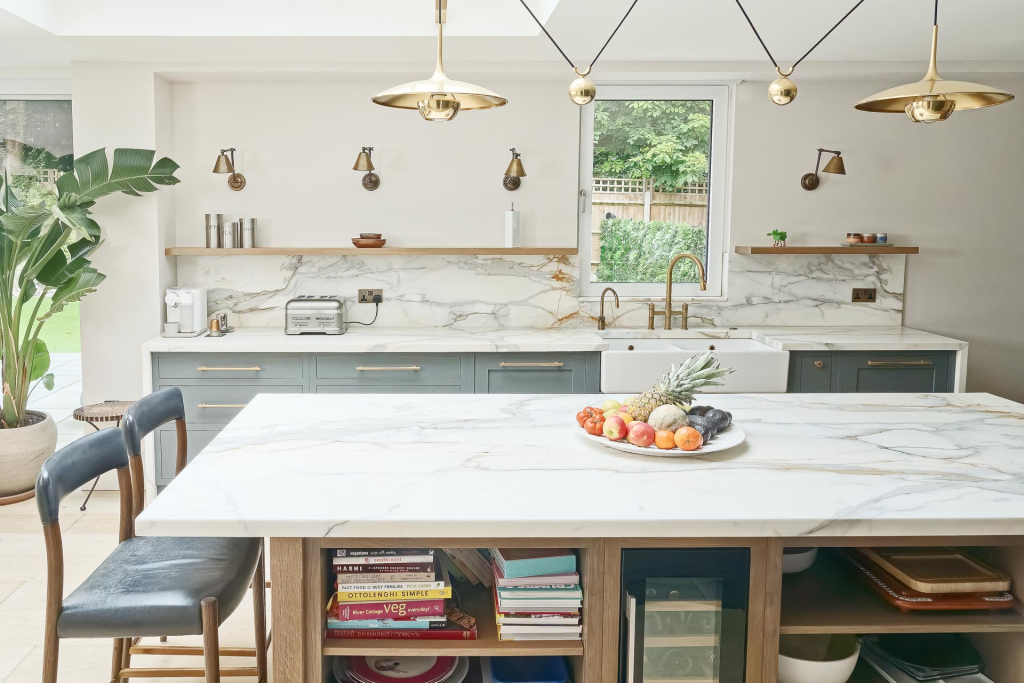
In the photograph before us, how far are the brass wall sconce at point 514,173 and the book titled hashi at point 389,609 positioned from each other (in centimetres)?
307

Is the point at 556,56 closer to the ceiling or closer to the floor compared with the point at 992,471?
closer to the ceiling

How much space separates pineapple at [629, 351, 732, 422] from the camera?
2332 millimetres

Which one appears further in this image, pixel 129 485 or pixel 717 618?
pixel 129 485

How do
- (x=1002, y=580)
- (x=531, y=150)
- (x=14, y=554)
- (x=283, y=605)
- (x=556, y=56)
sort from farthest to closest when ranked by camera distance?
(x=531, y=150), (x=556, y=56), (x=14, y=554), (x=1002, y=580), (x=283, y=605)

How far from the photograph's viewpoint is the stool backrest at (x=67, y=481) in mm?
1988

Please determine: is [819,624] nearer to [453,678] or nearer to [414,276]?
[453,678]

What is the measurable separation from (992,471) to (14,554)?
12.4 ft

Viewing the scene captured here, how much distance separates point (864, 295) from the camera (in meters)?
4.92

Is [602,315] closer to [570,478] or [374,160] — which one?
[374,160]

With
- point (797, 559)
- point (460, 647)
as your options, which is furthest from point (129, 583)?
point (797, 559)

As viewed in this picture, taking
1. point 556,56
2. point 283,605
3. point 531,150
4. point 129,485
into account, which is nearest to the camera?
point 283,605

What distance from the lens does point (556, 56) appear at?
4.21 meters

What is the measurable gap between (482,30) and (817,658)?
2974mm

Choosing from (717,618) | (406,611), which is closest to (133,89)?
(406,611)
